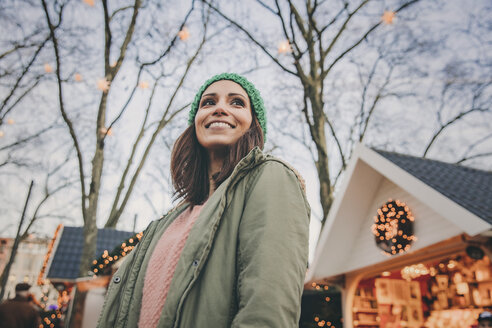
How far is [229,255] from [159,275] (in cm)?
40

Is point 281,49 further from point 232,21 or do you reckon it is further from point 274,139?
point 274,139

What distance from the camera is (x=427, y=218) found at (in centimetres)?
629

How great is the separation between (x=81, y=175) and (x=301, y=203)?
1105 cm

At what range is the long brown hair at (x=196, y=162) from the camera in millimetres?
1637

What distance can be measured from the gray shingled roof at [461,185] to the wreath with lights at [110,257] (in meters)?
6.34

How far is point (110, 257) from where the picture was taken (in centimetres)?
888

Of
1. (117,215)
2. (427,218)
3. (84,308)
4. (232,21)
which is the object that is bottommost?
(84,308)

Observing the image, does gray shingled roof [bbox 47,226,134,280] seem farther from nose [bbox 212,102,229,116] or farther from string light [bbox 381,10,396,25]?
nose [bbox 212,102,229,116]

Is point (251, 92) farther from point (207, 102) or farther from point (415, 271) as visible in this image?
point (415, 271)

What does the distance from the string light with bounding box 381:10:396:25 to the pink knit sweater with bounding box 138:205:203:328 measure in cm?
1106

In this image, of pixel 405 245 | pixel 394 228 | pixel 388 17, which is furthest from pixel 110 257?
pixel 388 17

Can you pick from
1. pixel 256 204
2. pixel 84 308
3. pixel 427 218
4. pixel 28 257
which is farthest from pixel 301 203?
pixel 28 257

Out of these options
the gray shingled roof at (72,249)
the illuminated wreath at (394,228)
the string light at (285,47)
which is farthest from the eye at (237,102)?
the gray shingled roof at (72,249)

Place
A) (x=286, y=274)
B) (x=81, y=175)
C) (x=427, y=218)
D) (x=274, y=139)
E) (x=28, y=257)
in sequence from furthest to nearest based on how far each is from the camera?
1. (x=28, y=257)
2. (x=274, y=139)
3. (x=81, y=175)
4. (x=427, y=218)
5. (x=286, y=274)
